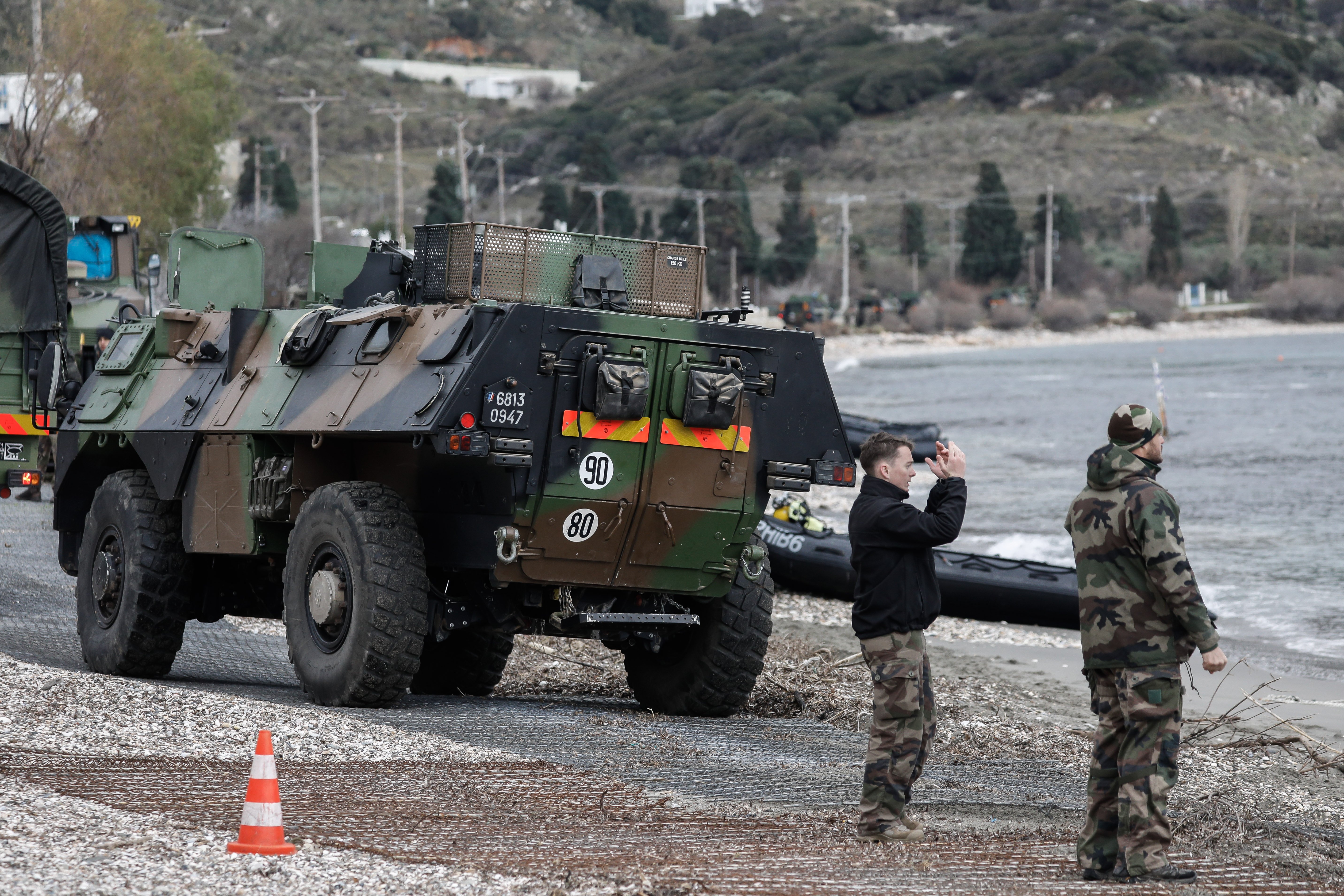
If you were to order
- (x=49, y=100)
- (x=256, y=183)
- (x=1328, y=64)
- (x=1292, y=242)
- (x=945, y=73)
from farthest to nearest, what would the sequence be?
1. (x=945, y=73)
2. (x=1328, y=64)
3. (x=1292, y=242)
4. (x=256, y=183)
5. (x=49, y=100)

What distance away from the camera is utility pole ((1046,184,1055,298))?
10412 cm

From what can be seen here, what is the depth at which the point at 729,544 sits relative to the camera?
9.45 meters

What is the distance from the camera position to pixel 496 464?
8.63 meters

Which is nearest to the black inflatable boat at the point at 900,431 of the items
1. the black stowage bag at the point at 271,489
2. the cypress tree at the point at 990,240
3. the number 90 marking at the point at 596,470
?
the black stowage bag at the point at 271,489

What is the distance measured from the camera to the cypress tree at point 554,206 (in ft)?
327

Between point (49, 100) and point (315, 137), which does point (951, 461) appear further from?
point (315, 137)

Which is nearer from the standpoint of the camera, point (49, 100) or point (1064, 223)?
point (49, 100)

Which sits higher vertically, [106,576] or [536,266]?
[536,266]

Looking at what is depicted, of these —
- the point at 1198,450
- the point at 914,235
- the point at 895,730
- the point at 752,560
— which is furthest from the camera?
the point at 914,235

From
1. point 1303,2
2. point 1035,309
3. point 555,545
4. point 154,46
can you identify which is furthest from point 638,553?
point 1303,2

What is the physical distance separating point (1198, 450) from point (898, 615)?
133ft

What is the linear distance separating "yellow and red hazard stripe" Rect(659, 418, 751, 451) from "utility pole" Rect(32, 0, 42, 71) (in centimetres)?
2688

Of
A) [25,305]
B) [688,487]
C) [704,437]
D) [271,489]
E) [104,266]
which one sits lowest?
[271,489]

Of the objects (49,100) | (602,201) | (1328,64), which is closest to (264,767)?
(49,100)
